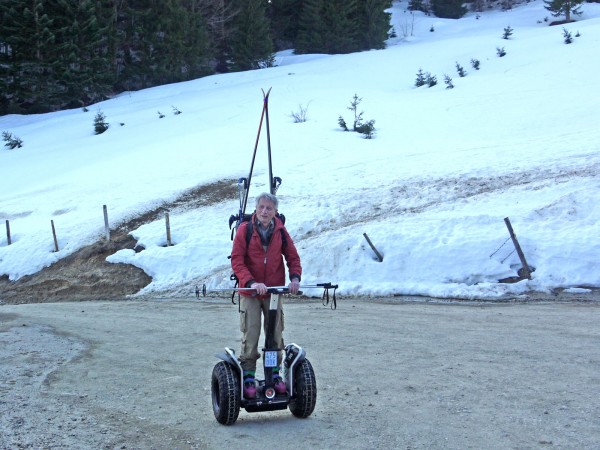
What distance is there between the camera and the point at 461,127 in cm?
3128

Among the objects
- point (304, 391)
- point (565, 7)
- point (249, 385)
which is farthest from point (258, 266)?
point (565, 7)

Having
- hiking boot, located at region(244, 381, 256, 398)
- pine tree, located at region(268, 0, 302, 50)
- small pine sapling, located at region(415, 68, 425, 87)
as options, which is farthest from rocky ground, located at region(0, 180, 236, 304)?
pine tree, located at region(268, 0, 302, 50)

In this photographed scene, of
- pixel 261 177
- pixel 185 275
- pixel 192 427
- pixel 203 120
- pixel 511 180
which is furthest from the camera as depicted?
pixel 203 120

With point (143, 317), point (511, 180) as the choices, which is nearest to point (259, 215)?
point (143, 317)

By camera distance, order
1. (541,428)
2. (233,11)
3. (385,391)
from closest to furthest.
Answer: (541,428) < (385,391) < (233,11)

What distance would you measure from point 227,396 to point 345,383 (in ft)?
6.54

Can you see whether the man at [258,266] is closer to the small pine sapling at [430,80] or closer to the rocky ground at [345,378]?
the rocky ground at [345,378]

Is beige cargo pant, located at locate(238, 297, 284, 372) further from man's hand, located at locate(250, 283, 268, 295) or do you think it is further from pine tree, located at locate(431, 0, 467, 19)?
pine tree, located at locate(431, 0, 467, 19)

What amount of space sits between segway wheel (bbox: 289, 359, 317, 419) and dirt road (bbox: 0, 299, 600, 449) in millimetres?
121

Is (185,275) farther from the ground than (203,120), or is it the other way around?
(203,120)

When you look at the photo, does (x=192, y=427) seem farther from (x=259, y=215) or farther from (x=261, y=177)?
(x=261, y=177)

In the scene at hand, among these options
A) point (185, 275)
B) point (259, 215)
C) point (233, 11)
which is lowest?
point (185, 275)

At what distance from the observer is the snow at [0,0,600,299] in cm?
1727

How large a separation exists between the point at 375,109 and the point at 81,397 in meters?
31.2
